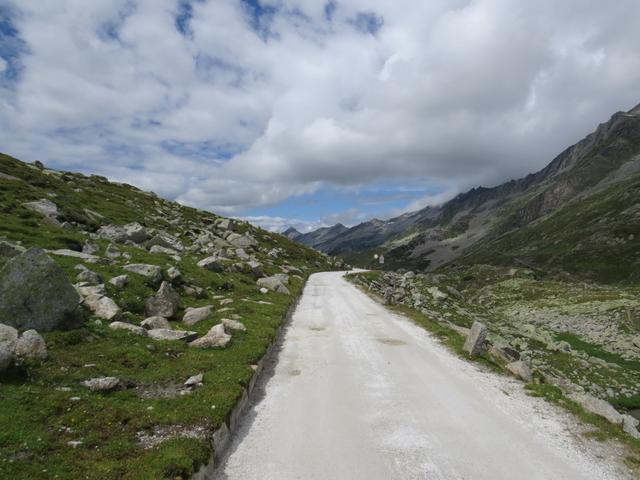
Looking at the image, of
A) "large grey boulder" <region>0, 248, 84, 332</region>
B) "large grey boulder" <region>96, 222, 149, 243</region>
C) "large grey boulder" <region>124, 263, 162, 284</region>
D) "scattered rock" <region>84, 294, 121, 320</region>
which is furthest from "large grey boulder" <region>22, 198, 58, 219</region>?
"large grey boulder" <region>0, 248, 84, 332</region>

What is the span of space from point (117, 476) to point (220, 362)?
8914 millimetres

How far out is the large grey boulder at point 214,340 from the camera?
68.6ft

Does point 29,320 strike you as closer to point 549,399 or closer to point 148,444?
point 148,444

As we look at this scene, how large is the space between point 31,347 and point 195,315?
1106cm

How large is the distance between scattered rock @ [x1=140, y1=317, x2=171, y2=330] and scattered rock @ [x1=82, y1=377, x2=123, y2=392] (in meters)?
7.30

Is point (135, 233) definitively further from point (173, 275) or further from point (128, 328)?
point (128, 328)

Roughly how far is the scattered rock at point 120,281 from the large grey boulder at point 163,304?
2289 millimetres

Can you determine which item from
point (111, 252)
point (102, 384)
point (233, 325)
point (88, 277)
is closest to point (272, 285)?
point (111, 252)

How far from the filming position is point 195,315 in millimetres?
25656

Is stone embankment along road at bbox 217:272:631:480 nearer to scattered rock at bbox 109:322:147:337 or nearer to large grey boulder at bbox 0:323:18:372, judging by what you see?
scattered rock at bbox 109:322:147:337

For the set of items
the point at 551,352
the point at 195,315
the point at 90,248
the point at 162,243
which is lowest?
the point at 551,352

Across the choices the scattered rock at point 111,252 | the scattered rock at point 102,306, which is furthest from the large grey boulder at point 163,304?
the scattered rock at point 111,252

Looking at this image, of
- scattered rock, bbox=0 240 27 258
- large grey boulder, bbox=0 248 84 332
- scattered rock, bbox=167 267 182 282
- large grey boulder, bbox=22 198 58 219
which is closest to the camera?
large grey boulder, bbox=0 248 84 332

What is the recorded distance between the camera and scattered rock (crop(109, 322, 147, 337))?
20547mm
